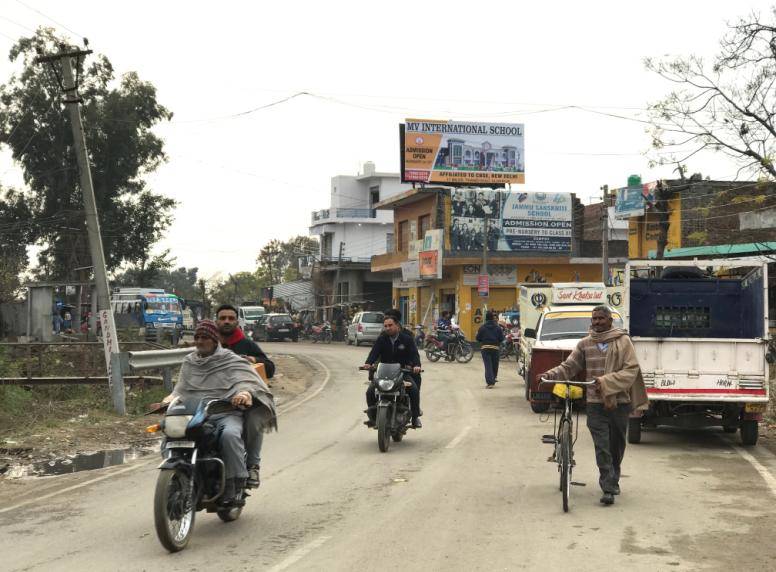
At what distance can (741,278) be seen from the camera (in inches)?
575

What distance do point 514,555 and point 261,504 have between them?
3013 millimetres

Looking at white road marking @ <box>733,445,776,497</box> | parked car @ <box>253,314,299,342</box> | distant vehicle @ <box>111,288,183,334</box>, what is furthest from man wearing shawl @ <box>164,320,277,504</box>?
parked car @ <box>253,314,299,342</box>

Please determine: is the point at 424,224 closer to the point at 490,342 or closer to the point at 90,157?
the point at 90,157

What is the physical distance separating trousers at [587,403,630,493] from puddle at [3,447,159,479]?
627cm

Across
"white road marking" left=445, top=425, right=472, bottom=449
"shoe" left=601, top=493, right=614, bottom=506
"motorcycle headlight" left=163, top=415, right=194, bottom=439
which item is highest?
"motorcycle headlight" left=163, top=415, right=194, bottom=439

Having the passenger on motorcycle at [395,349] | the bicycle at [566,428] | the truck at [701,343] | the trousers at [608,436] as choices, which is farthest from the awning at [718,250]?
the bicycle at [566,428]

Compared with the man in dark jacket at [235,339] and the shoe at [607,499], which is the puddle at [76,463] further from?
the shoe at [607,499]

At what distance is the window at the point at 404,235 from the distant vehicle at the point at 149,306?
1443cm

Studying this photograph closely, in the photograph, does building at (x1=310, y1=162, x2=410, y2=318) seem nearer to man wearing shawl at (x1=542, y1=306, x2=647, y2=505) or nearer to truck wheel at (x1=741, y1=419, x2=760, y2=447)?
truck wheel at (x1=741, y1=419, x2=760, y2=447)

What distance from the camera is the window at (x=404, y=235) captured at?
58.7 metres

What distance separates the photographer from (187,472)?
7094mm

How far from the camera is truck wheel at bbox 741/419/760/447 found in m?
13.3

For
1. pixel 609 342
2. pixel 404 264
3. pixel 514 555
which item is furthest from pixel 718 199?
pixel 514 555

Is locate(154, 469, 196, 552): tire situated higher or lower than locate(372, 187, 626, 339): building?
lower
